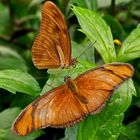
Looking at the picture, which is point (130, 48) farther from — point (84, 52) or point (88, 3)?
point (88, 3)

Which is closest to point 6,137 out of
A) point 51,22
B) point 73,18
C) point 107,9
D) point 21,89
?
point 21,89

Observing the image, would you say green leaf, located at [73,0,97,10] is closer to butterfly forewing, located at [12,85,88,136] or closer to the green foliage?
the green foliage

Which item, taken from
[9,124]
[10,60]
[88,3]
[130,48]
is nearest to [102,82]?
[130,48]

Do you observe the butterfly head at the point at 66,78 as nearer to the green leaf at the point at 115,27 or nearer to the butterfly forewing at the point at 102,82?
the butterfly forewing at the point at 102,82

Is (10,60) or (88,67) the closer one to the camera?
(88,67)

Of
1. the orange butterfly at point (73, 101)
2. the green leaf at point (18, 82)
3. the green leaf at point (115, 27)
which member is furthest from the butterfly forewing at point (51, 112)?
the green leaf at point (115, 27)

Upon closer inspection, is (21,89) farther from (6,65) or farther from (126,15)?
(126,15)

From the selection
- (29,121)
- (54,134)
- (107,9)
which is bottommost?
(54,134)
